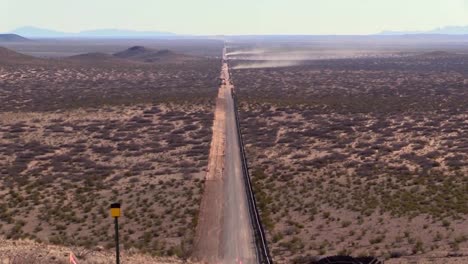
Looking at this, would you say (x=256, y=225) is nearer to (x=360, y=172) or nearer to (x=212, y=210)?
(x=212, y=210)

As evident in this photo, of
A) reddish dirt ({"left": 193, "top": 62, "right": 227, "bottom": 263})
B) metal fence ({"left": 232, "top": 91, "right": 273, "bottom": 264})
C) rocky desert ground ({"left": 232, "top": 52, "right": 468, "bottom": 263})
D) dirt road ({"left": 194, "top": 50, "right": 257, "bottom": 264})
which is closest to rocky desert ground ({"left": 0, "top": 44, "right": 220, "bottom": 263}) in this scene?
reddish dirt ({"left": 193, "top": 62, "right": 227, "bottom": 263})

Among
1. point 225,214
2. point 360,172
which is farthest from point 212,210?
point 360,172

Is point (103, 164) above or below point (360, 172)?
below

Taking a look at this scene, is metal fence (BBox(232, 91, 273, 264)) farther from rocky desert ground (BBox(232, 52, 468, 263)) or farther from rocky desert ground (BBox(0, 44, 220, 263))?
rocky desert ground (BBox(0, 44, 220, 263))

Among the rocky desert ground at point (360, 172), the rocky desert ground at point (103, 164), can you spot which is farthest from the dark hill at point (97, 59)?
the rocky desert ground at point (360, 172)

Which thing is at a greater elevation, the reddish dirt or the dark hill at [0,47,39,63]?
the dark hill at [0,47,39,63]

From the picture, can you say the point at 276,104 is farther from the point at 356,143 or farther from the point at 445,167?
the point at 445,167

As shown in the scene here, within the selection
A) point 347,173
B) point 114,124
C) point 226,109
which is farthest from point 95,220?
point 226,109

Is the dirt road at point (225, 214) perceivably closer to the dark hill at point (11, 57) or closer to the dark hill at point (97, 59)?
the dark hill at point (11, 57)
